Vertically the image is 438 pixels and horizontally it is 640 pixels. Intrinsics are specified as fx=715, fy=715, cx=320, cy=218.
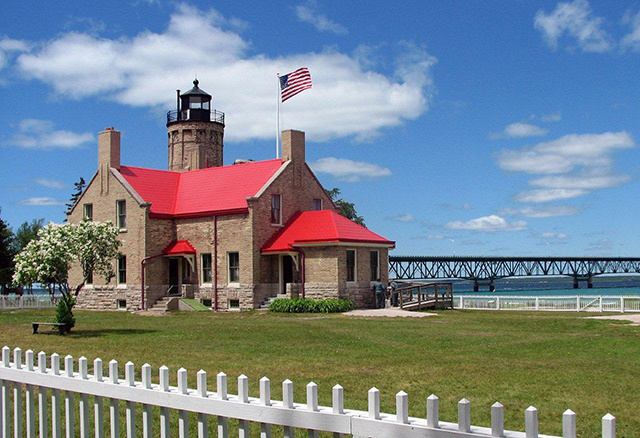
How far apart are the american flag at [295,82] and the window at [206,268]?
35.5 ft

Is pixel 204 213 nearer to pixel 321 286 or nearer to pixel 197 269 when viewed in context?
pixel 197 269

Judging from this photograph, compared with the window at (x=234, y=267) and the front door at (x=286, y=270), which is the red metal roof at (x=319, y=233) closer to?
the front door at (x=286, y=270)

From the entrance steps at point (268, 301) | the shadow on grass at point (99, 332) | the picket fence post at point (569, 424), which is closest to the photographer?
the picket fence post at point (569, 424)

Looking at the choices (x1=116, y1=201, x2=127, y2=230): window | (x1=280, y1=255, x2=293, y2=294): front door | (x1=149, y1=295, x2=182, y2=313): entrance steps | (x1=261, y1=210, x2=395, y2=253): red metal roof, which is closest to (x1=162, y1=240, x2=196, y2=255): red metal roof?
(x1=149, y1=295, x2=182, y2=313): entrance steps

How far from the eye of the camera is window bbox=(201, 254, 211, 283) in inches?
1633

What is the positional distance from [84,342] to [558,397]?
14437 mm

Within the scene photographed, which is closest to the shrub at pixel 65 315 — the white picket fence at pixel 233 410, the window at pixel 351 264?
the window at pixel 351 264

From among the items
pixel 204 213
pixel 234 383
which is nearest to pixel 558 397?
pixel 234 383

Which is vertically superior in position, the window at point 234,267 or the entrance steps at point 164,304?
the window at point 234,267

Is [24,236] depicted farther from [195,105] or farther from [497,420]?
[497,420]

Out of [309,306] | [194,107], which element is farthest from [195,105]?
[309,306]

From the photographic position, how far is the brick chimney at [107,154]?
142ft

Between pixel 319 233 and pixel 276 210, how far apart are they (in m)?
3.85

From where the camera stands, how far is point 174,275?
1706 inches
